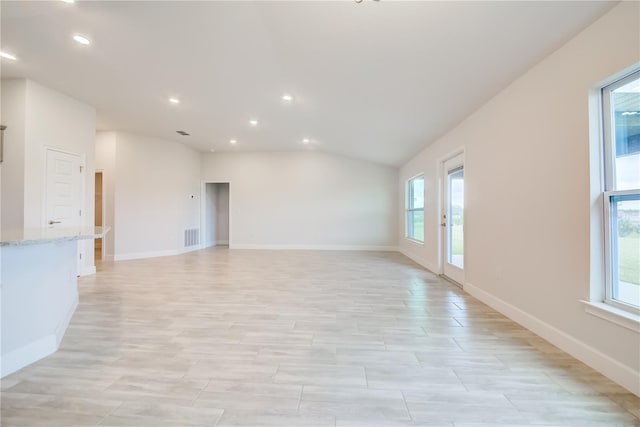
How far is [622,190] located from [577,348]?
1180 mm

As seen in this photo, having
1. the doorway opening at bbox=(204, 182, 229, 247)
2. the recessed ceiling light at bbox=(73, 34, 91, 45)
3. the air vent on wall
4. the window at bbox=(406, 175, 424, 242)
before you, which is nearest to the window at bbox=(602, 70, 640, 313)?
the window at bbox=(406, 175, 424, 242)

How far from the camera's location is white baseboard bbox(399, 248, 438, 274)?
5.16m

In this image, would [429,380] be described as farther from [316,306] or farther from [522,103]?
[522,103]

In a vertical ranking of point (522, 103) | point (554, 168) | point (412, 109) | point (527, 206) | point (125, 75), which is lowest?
point (527, 206)

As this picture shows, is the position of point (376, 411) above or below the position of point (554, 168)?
below

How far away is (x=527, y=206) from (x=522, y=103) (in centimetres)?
100

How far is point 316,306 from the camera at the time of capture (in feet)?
10.5

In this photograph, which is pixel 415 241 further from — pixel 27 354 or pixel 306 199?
pixel 27 354

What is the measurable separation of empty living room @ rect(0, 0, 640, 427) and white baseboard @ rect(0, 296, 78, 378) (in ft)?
0.04

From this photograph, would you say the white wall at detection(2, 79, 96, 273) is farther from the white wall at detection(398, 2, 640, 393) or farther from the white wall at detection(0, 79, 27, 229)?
the white wall at detection(398, 2, 640, 393)

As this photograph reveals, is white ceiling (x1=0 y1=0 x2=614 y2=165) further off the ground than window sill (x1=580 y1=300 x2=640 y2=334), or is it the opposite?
white ceiling (x1=0 y1=0 x2=614 y2=165)

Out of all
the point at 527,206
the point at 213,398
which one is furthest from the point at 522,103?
the point at 213,398

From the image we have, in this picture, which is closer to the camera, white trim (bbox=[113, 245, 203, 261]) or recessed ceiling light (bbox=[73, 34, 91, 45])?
recessed ceiling light (bbox=[73, 34, 91, 45])

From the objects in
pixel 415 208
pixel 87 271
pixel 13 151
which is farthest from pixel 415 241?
pixel 13 151
